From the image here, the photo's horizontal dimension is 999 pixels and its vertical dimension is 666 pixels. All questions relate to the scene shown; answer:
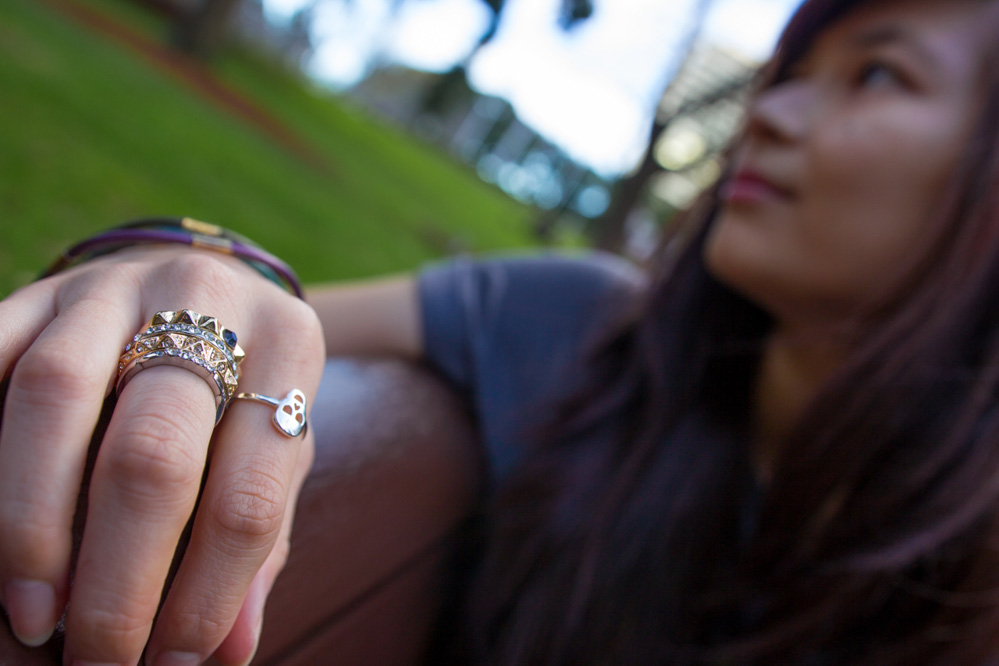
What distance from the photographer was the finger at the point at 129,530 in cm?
45

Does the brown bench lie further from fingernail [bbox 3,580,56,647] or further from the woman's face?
the woman's face

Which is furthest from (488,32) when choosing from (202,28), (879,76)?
(879,76)

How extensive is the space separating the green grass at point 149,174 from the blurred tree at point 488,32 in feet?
10.3

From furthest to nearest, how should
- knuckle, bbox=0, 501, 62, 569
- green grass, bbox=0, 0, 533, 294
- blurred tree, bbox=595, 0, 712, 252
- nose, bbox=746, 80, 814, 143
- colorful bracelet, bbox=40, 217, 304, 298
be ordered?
blurred tree, bbox=595, 0, 712, 252
green grass, bbox=0, 0, 533, 294
nose, bbox=746, 80, 814, 143
colorful bracelet, bbox=40, 217, 304, 298
knuckle, bbox=0, 501, 62, 569

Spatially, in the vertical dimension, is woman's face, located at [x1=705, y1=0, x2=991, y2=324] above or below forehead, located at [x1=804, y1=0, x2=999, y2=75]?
below

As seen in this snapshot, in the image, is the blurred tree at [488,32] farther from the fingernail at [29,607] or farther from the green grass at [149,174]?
the fingernail at [29,607]

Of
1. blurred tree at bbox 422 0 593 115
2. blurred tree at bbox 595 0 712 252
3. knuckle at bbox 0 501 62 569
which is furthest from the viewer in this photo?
blurred tree at bbox 422 0 593 115

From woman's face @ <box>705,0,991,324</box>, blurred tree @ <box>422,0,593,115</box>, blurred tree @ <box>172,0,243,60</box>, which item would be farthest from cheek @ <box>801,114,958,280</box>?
blurred tree @ <box>172,0,243,60</box>

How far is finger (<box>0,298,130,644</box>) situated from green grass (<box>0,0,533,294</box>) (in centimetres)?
197

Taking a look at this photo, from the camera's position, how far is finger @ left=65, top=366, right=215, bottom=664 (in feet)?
1.47

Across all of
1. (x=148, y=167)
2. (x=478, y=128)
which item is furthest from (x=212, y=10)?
(x=478, y=128)

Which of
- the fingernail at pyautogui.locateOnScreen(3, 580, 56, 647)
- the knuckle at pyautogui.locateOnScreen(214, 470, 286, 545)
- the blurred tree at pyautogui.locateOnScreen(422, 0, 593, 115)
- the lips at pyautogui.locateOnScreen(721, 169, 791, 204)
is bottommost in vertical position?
the fingernail at pyautogui.locateOnScreen(3, 580, 56, 647)

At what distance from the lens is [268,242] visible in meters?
4.21

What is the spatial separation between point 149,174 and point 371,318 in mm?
3617
